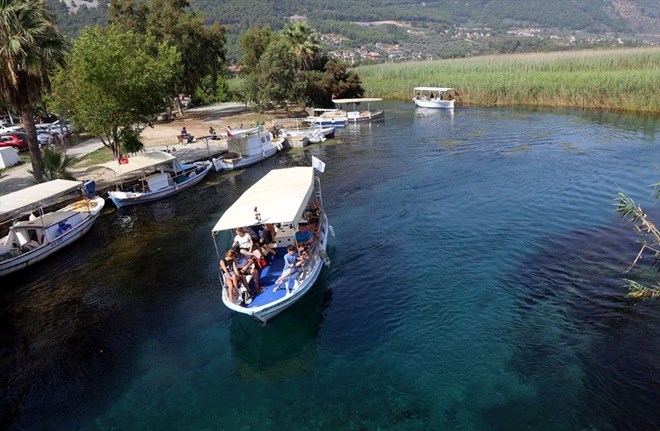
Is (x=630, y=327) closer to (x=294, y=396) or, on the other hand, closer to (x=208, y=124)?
(x=294, y=396)

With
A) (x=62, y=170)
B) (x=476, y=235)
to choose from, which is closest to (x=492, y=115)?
(x=476, y=235)

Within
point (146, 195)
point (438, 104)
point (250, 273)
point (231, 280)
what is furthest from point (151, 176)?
point (438, 104)

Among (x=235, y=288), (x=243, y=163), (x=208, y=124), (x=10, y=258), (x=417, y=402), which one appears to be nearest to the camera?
(x=417, y=402)

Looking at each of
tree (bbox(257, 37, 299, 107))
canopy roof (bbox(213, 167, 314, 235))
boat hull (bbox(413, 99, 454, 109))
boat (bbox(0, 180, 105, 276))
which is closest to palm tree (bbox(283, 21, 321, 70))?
tree (bbox(257, 37, 299, 107))

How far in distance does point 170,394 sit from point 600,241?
19.3 m

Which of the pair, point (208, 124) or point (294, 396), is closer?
point (294, 396)

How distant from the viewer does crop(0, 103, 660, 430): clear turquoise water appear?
1367 cm

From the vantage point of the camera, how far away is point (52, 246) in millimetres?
25438

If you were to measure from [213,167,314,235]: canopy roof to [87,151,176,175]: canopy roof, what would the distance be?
1167cm

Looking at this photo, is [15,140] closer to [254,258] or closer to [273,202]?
[273,202]

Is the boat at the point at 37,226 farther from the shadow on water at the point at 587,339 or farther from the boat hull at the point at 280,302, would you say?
the shadow on water at the point at 587,339

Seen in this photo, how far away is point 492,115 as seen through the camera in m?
58.6

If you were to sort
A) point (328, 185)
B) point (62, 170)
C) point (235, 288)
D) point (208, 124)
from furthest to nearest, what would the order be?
point (208, 124), point (328, 185), point (62, 170), point (235, 288)

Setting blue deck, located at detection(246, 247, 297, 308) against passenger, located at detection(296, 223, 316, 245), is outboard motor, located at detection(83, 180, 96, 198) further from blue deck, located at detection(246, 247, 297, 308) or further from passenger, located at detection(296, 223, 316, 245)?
passenger, located at detection(296, 223, 316, 245)
